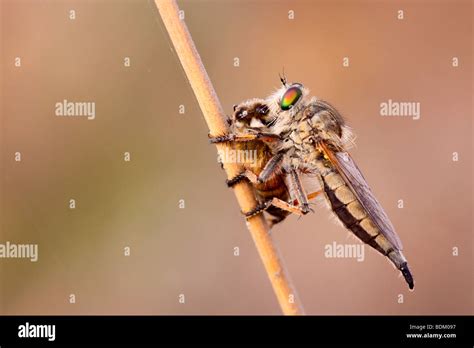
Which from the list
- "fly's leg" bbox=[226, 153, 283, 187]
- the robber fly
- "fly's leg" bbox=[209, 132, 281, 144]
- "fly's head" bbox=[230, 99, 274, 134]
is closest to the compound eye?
the robber fly

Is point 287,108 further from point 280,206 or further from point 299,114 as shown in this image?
point 280,206

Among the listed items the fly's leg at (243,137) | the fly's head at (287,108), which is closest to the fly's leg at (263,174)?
the fly's leg at (243,137)

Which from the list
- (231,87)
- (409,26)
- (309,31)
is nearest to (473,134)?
(409,26)

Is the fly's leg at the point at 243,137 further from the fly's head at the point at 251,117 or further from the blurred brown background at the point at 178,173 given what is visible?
the blurred brown background at the point at 178,173

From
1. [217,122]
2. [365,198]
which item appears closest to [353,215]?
[365,198]

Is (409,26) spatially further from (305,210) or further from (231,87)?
(305,210)
